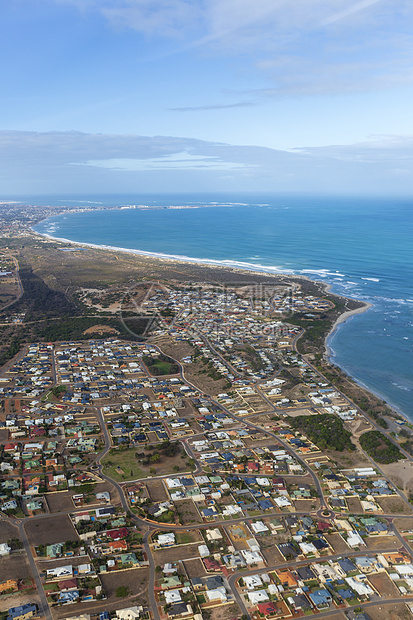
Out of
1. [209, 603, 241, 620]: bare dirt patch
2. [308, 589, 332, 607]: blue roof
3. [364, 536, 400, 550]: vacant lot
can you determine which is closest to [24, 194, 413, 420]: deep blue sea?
[364, 536, 400, 550]: vacant lot

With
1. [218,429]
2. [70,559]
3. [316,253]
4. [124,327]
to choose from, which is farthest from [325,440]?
[316,253]

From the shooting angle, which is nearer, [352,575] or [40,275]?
[352,575]

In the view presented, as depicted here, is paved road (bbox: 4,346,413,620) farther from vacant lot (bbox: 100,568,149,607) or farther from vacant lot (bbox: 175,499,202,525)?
vacant lot (bbox: 175,499,202,525)

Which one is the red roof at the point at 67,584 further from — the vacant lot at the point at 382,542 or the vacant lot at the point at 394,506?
the vacant lot at the point at 394,506

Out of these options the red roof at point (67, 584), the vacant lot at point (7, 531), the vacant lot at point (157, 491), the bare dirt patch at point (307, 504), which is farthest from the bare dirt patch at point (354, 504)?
the vacant lot at point (7, 531)

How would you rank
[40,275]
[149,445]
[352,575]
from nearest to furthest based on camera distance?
[352,575] < [149,445] < [40,275]

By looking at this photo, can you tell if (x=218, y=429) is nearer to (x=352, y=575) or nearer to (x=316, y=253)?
(x=352, y=575)

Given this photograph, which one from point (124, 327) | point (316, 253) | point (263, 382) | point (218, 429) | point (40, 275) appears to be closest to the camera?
point (218, 429)
